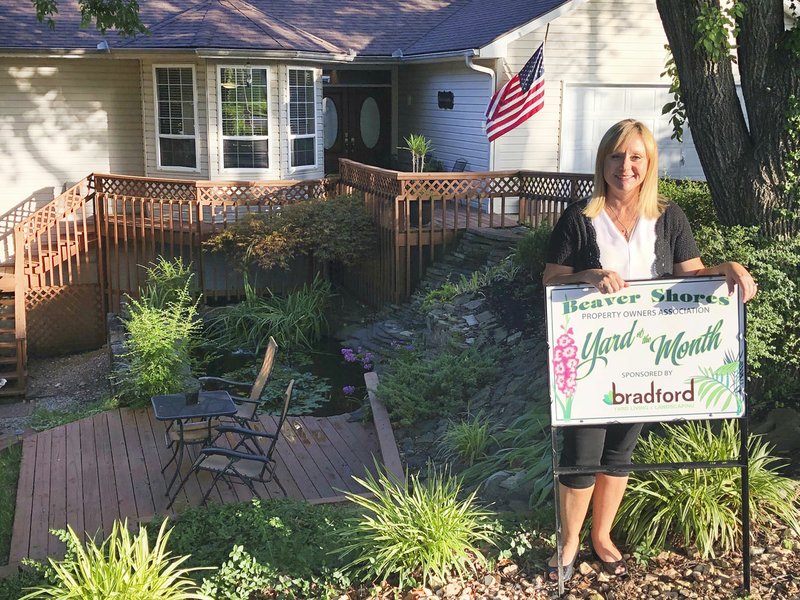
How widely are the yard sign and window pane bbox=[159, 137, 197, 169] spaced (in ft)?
41.9

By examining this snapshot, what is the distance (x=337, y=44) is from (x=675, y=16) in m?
12.4

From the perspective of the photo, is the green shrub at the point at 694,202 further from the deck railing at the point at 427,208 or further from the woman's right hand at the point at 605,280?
the woman's right hand at the point at 605,280

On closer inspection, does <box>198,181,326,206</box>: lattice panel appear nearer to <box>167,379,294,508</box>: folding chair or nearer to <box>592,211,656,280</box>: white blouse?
<box>167,379,294,508</box>: folding chair

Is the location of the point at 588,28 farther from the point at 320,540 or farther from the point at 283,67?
the point at 320,540

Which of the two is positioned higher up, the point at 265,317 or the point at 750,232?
the point at 750,232

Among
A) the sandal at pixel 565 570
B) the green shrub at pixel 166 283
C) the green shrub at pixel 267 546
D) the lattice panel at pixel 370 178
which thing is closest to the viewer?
the sandal at pixel 565 570

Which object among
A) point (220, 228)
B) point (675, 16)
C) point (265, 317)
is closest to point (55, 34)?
point (220, 228)

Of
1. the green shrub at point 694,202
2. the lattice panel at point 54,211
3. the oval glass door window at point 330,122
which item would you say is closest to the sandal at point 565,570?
the green shrub at point 694,202

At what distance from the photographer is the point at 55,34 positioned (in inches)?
616

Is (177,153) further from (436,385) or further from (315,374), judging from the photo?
(436,385)

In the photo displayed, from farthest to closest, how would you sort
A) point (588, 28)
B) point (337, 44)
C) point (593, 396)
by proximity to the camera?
point (337, 44) → point (588, 28) → point (593, 396)

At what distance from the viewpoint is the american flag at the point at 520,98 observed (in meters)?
13.6

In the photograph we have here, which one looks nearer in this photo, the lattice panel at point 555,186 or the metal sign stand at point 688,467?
the metal sign stand at point 688,467

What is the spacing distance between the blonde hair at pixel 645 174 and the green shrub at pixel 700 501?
140 centimetres
